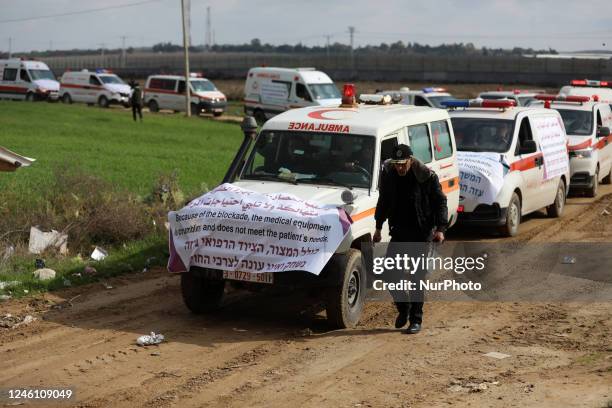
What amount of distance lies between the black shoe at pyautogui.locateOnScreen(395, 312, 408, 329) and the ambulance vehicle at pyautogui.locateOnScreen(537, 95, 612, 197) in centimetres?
1072

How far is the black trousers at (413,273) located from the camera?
345 inches

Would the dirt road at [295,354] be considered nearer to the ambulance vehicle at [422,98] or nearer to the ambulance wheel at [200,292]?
the ambulance wheel at [200,292]

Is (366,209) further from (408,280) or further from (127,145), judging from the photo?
(127,145)

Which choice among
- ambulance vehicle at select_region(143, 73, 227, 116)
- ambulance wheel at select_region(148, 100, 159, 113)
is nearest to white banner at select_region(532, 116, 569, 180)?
ambulance vehicle at select_region(143, 73, 227, 116)

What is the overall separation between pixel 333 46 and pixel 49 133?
11844cm

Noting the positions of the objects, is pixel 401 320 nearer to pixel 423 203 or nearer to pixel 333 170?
pixel 423 203

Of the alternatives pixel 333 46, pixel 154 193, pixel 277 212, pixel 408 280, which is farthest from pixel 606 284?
pixel 333 46

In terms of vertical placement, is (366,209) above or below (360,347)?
above

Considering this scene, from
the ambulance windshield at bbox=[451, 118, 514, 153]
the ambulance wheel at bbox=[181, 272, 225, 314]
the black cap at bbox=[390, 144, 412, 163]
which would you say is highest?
the black cap at bbox=[390, 144, 412, 163]

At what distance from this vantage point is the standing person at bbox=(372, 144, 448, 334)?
8656mm

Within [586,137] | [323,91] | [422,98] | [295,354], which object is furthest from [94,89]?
[295,354]

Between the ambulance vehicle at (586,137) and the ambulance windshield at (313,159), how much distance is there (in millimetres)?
9777

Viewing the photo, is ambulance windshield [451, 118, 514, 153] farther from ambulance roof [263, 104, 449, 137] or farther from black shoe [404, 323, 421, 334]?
black shoe [404, 323, 421, 334]

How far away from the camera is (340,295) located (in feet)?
28.3
